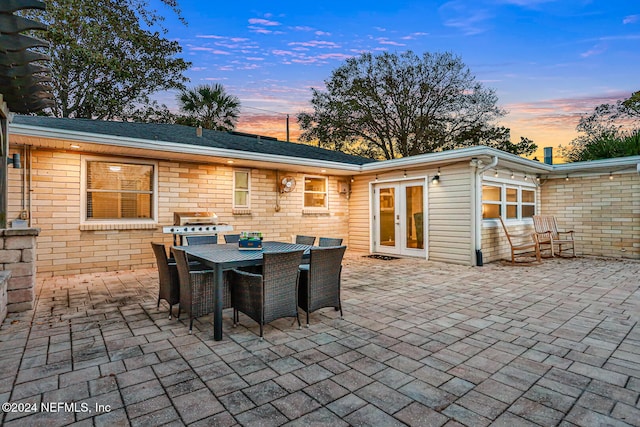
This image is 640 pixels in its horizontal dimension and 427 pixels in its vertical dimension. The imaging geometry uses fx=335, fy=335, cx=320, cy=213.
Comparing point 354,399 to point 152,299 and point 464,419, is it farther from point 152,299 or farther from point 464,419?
point 152,299

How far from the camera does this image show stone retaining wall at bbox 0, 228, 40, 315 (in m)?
3.65

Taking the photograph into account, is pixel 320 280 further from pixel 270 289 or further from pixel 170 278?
pixel 170 278

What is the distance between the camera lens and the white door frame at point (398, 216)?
7.81 meters

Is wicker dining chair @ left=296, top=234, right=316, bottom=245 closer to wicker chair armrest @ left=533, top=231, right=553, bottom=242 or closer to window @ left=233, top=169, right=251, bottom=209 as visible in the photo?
window @ left=233, top=169, right=251, bottom=209

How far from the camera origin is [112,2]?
37.3ft

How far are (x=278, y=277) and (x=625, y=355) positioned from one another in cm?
280

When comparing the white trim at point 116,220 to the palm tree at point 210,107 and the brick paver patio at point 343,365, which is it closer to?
the brick paver patio at point 343,365

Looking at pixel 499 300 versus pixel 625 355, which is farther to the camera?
pixel 499 300

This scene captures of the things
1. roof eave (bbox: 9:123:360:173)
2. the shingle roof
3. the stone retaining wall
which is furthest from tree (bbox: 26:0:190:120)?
the stone retaining wall

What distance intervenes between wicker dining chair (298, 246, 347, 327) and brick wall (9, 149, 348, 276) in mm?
4625

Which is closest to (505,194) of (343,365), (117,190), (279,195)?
(279,195)

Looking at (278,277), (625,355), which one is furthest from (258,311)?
(625,355)

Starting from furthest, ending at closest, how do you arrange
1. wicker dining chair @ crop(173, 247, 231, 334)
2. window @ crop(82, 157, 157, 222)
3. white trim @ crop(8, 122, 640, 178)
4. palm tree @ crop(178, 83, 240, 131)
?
palm tree @ crop(178, 83, 240, 131)
window @ crop(82, 157, 157, 222)
white trim @ crop(8, 122, 640, 178)
wicker dining chair @ crop(173, 247, 231, 334)

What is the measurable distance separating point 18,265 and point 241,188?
4582 mm
